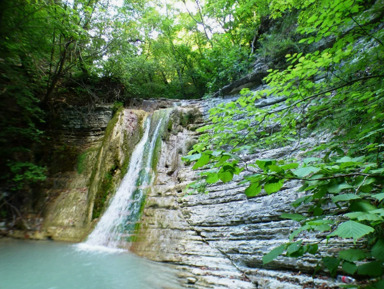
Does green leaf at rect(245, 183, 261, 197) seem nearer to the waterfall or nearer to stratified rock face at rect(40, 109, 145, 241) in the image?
the waterfall

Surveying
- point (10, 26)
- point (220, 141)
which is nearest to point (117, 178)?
point (10, 26)

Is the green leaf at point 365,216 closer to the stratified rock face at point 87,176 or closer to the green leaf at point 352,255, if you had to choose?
the green leaf at point 352,255

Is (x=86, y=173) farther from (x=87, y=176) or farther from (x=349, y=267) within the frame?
(x=349, y=267)

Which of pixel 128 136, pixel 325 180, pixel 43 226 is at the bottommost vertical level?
pixel 43 226

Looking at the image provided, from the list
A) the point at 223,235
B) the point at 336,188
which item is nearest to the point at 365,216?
the point at 336,188

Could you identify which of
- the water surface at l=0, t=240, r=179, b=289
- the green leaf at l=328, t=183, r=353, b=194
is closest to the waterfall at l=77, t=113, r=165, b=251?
the water surface at l=0, t=240, r=179, b=289

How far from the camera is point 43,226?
20.3 feet

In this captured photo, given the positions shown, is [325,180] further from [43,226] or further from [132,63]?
[132,63]

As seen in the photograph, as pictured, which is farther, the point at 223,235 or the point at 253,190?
the point at 223,235

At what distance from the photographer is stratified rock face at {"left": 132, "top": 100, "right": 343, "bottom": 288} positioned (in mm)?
2691

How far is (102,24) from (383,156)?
Result: 10.8m

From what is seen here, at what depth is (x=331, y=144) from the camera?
75.6 inches

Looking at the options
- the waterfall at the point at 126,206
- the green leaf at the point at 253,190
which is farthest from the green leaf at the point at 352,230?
the waterfall at the point at 126,206

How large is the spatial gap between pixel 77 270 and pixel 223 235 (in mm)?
2829
